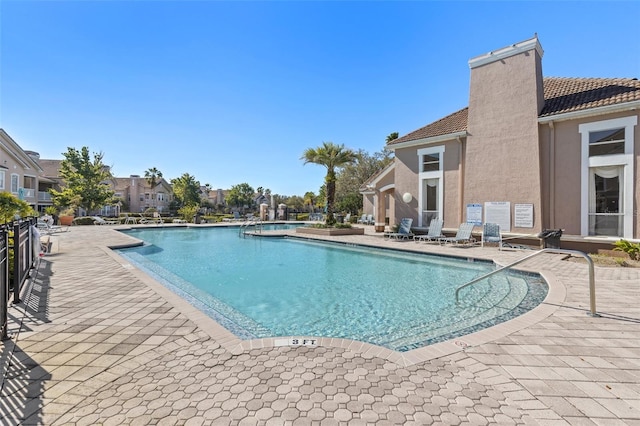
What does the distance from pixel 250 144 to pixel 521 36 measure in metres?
22.0

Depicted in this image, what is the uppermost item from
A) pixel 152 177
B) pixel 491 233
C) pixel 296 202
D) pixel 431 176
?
pixel 152 177

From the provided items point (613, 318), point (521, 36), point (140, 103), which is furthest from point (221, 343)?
point (140, 103)

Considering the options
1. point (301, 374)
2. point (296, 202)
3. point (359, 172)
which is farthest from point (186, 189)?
point (301, 374)

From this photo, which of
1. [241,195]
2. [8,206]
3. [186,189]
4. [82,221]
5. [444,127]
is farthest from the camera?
[241,195]

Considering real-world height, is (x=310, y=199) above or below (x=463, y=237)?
above

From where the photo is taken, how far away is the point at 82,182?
2952cm

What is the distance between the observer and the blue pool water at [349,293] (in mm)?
4852

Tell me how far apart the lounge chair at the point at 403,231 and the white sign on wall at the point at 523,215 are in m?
4.58

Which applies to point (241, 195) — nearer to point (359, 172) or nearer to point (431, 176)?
point (359, 172)

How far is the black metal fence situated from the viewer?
3.44 metres

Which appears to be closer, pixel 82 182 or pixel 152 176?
pixel 82 182

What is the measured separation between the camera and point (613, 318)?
4242 millimetres

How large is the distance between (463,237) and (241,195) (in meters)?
57.2

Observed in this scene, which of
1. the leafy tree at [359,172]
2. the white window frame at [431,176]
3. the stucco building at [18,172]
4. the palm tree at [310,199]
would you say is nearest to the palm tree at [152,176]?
the stucco building at [18,172]
